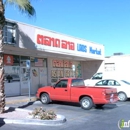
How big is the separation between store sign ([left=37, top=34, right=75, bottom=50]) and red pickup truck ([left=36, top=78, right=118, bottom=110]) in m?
5.27

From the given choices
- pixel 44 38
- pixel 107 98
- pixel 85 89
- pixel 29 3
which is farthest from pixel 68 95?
pixel 44 38

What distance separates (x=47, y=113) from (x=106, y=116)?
300 cm

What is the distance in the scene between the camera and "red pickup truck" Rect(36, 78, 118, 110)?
12578 mm

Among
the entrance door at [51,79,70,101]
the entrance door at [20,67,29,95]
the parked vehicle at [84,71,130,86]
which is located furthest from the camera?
the parked vehicle at [84,71,130,86]

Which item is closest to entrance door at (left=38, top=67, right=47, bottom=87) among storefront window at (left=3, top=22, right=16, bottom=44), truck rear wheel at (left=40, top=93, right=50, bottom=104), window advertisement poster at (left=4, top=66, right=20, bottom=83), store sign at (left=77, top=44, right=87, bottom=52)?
window advertisement poster at (left=4, top=66, right=20, bottom=83)

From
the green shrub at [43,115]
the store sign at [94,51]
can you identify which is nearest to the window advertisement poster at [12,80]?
the store sign at [94,51]

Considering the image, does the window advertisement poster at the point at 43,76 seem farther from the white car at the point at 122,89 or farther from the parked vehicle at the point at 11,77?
the white car at the point at 122,89

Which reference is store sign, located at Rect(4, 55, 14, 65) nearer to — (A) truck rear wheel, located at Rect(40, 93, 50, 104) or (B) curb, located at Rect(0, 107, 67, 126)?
(A) truck rear wheel, located at Rect(40, 93, 50, 104)

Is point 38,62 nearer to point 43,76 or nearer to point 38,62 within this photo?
point 38,62

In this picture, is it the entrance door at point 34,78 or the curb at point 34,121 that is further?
the entrance door at point 34,78

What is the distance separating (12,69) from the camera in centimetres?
2005

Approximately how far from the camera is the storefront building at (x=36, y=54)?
56.1ft

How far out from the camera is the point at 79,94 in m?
13.3

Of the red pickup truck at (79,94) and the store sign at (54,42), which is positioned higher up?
the store sign at (54,42)
